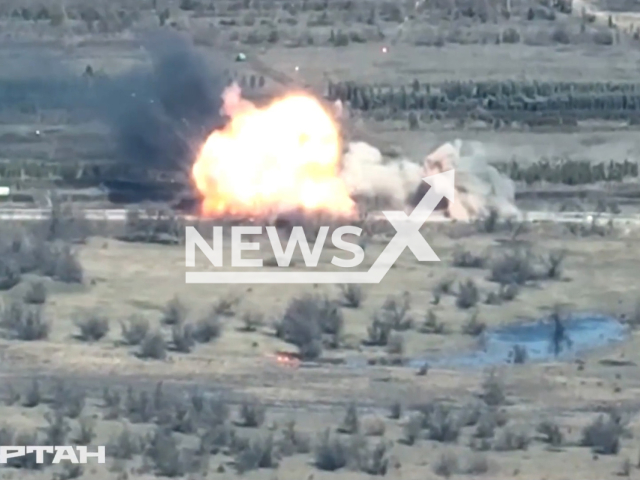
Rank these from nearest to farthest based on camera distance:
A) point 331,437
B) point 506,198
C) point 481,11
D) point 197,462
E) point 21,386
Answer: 1. point 197,462
2. point 331,437
3. point 21,386
4. point 506,198
5. point 481,11

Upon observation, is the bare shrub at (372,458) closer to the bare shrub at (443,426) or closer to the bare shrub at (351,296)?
the bare shrub at (443,426)

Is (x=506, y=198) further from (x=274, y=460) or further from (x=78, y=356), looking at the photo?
(x=274, y=460)

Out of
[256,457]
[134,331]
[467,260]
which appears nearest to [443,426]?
[256,457]

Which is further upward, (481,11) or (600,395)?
(481,11)

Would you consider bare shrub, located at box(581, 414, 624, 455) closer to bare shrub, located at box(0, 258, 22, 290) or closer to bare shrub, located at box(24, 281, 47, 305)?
bare shrub, located at box(24, 281, 47, 305)

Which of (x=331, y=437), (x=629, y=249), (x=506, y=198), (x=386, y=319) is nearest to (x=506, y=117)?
(x=506, y=198)

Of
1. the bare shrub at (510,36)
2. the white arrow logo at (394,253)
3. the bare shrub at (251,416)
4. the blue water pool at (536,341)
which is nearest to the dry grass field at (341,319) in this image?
the bare shrub at (251,416)
